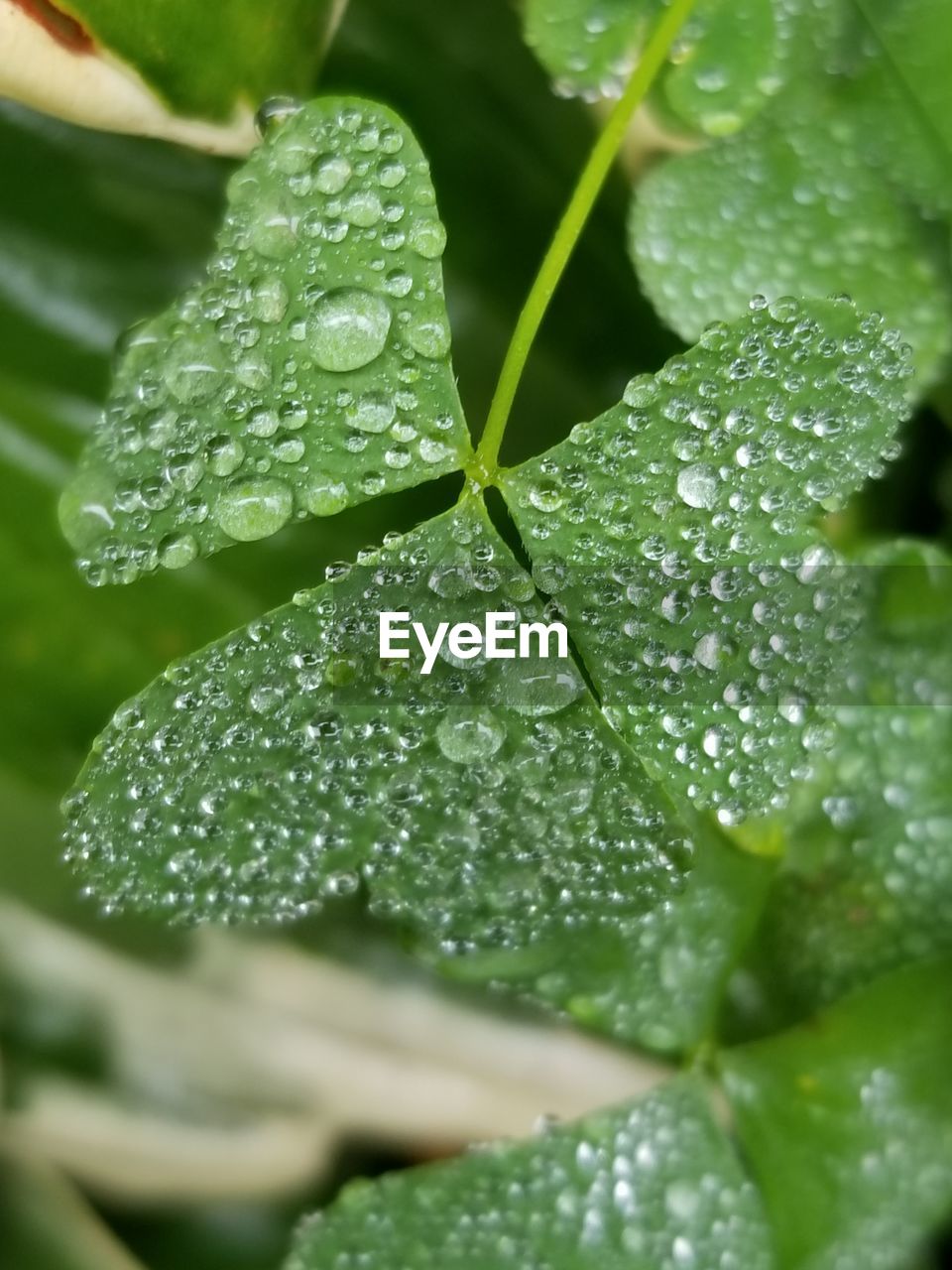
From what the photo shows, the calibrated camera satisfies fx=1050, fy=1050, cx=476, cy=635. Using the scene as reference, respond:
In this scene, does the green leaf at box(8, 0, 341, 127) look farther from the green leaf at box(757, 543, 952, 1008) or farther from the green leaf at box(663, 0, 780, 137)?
the green leaf at box(757, 543, 952, 1008)

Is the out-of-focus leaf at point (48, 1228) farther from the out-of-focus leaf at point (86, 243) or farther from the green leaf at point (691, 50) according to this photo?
the green leaf at point (691, 50)

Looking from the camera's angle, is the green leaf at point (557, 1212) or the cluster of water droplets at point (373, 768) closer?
the cluster of water droplets at point (373, 768)

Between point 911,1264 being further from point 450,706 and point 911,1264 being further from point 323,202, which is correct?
point 323,202

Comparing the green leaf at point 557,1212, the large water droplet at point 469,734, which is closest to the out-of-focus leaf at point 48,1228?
the green leaf at point 557,1212

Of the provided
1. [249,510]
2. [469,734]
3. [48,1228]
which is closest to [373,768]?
[469,734]

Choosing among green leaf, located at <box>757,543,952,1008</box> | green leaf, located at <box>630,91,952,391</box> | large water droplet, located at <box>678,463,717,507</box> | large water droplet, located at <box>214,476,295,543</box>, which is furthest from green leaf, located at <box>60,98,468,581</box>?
green leaf, located at <box>757,543,952,1008</box>

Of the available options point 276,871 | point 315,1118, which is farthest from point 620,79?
point 315,1118
